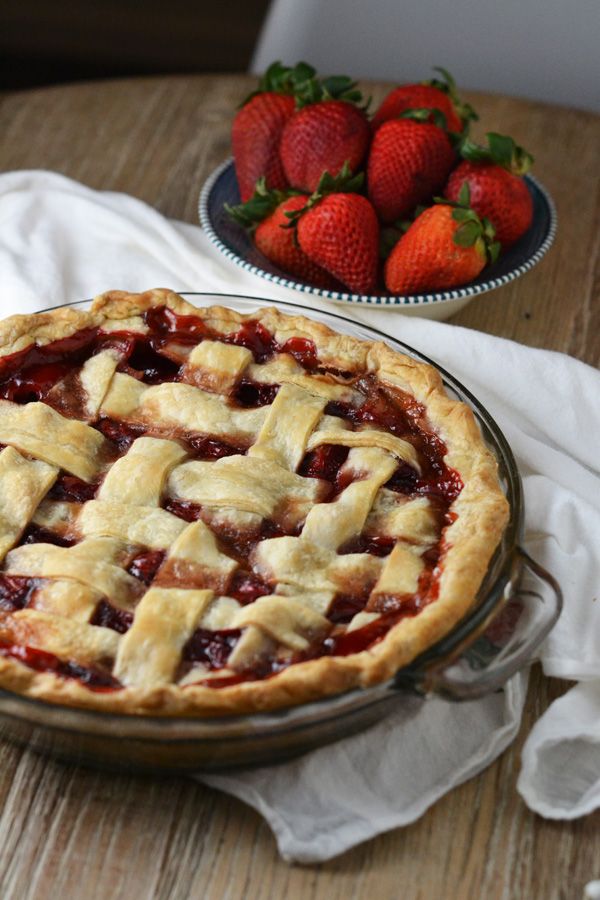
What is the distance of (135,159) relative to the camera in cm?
240

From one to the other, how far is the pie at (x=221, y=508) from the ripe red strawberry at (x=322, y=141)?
16.3 inches

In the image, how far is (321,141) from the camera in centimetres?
195

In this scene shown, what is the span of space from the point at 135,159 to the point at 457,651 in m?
1.57

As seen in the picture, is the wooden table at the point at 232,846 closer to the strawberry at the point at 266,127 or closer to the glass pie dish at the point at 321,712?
the glass pie dish at the point at 321,712

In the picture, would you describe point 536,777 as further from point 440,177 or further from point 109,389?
point 440,177

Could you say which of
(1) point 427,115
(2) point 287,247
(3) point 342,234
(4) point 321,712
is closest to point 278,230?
(2) point 287,247

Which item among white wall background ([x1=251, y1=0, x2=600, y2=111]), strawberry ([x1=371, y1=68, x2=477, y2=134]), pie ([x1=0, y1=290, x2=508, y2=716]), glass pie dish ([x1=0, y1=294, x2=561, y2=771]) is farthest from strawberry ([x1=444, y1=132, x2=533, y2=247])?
white wall background ([x1=251, y1=0, x2=600, y2=111])

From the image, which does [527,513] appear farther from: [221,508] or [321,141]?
[321,141]

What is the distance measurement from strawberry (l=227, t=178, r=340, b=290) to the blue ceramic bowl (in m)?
0.02

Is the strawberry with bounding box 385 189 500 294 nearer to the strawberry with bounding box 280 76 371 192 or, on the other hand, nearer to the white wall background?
the strawberry with bounding box 280 76 371 192

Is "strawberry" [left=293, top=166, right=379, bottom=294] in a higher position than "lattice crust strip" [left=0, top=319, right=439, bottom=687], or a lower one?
higher

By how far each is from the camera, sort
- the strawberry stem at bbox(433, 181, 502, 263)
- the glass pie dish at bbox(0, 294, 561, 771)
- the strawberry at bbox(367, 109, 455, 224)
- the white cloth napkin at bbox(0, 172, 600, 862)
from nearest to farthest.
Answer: the glass pie dish at bbox(0, 294, 561, 771) → the white cloth napkin at bbox(0, 172, 600, 862) → the strawberry stem at bbox(433, 181, 502, 263) → the strawberry at bbox(367, 109, 455, 224)

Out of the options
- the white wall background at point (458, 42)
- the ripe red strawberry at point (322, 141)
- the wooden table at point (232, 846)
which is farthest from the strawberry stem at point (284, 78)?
the wooden table at point (232, 846)

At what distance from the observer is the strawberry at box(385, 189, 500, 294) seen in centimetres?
181
